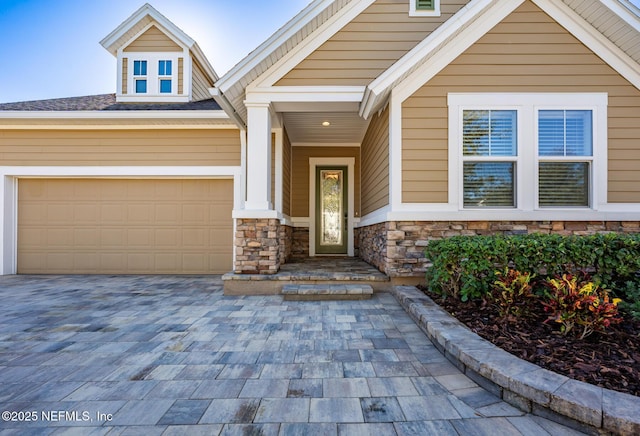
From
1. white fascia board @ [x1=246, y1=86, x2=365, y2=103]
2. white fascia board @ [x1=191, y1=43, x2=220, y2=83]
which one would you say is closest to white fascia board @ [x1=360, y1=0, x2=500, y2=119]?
white fascia board @ [x1=246, y1=86, x2=365, y2=103]

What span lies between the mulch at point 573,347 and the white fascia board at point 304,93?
3449 millimetres

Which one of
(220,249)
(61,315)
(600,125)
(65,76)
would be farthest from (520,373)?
(65,76)

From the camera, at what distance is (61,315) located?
3.82 metres

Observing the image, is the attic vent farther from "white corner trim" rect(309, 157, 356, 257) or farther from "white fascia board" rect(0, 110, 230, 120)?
"white fascia board" rect(0, 110, 230, 120)

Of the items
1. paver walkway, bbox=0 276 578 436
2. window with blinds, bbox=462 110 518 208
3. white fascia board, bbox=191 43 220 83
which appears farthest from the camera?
white fascia board, bbox=191 43 220 83

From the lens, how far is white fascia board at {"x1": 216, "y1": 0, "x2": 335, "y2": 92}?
178 inches

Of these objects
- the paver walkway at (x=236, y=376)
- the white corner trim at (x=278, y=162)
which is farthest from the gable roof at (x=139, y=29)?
the paver walkway at (x=236, y=376)

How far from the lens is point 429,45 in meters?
4.18

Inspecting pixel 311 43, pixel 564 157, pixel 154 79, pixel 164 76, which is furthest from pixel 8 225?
pixel 564 157

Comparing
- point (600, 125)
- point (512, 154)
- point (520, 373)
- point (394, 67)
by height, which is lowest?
point (520, 373)

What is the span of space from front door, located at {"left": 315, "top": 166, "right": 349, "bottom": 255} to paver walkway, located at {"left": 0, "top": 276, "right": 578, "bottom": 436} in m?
4.01

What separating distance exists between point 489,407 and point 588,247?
236 cm

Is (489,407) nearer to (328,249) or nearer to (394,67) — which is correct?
(394,67)

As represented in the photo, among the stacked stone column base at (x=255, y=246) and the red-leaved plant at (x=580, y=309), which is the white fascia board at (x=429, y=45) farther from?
the red-leaved plant at (x=580, y=309)
